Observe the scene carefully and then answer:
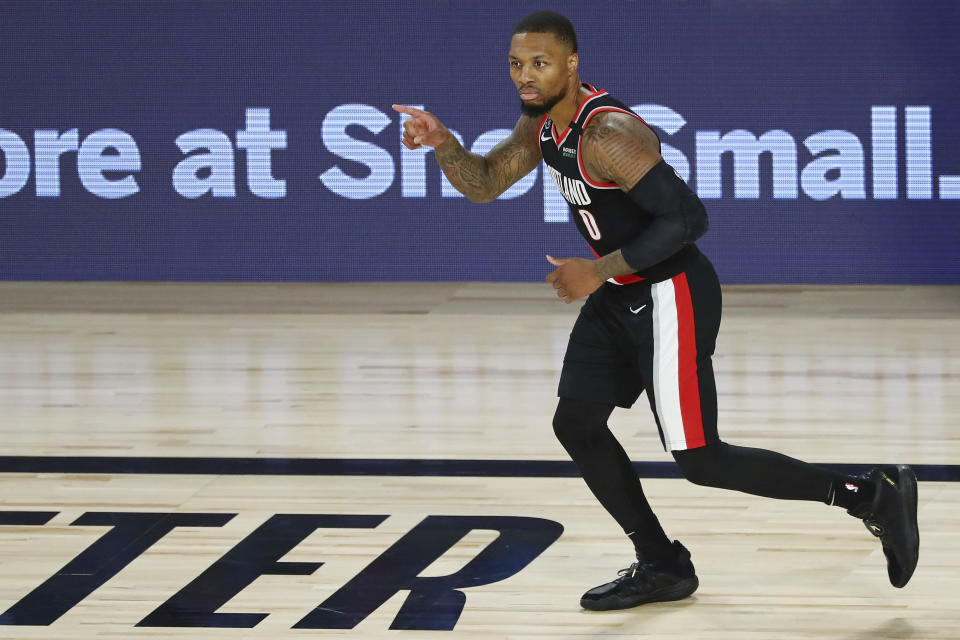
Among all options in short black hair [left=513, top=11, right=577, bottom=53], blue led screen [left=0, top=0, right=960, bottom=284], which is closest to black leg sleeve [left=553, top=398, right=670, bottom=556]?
short black hair [left=513, top=11, right=577, bottom=53]

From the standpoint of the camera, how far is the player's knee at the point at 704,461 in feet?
9.72

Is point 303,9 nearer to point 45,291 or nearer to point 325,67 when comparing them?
point 325,67

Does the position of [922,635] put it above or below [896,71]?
below

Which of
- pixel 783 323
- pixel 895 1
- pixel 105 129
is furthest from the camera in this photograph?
pixel 105 129

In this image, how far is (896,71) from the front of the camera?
334 inches

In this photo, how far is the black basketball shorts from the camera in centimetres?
295

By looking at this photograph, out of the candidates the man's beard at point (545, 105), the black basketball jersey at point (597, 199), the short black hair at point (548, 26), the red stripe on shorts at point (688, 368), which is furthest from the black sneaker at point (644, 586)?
the short black hair at point (548, 26)

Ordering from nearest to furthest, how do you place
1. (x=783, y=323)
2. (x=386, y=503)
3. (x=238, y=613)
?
(x=238, y=613)
(x=386, y=503)
(x=783, y=323)

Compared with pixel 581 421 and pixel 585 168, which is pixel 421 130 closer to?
pixel 585 168

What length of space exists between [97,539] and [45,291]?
17.8 ft

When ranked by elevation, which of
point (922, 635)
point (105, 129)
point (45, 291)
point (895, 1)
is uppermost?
point (895, 1)

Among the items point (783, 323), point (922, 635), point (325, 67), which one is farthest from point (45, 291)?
point (922, 635)

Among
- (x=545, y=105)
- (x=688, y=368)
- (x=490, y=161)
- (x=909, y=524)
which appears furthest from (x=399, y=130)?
(x=909, y=524)

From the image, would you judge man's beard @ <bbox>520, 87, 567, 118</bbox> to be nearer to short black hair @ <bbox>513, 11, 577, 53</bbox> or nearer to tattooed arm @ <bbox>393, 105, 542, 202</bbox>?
short black hair @ <bbox>513, 11, 577, 53</bbox>
